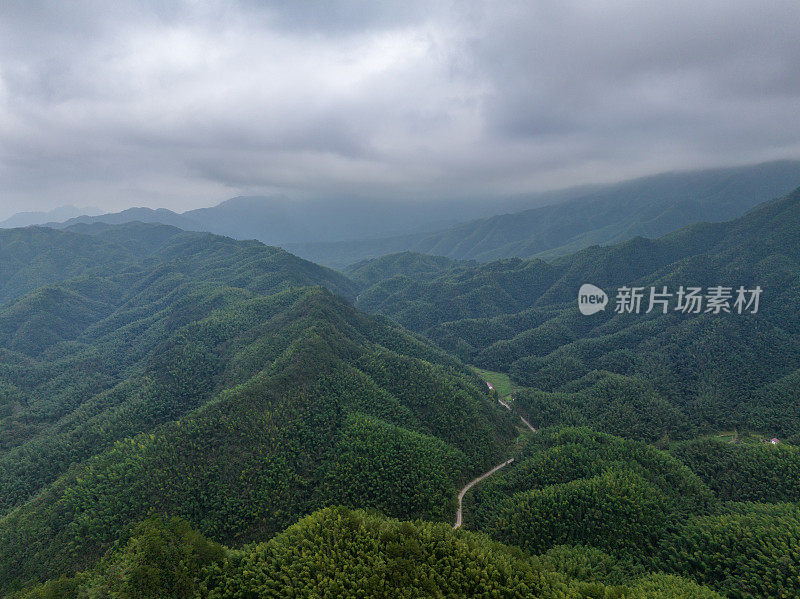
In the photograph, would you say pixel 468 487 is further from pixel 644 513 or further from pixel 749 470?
pixel 749 470

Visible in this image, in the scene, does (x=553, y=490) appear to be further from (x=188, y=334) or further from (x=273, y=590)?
(x=188, y=334)

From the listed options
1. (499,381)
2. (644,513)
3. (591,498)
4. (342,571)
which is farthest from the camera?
(499,381)

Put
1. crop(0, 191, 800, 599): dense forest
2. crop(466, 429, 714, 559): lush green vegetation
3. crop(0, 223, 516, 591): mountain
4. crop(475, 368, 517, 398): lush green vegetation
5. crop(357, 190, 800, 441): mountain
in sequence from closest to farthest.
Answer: crop(0, 191, 800, 599): dense forest < crop(466, 429, 714, 559): lush green vegetation < crop(0, 223, 516, 591): mountain < crop(357, 190, 800, 441): mountain < crop(475, 368, 517, 398): lush green vegetation

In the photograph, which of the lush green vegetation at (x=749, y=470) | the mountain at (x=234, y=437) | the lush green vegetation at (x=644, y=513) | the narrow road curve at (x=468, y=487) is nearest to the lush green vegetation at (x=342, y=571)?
the lush green vegetation at (x=644, y=513)

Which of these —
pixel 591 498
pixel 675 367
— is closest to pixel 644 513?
pixel 591 498

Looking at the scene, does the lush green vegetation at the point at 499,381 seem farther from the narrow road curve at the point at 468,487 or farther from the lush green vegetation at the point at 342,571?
the lush green vegetation at the point at 342,571

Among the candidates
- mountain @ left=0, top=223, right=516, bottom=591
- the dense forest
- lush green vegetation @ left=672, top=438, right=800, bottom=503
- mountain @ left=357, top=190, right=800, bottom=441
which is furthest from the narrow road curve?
lush green vegetation @ left=672, top=438, right=800, bottom=503

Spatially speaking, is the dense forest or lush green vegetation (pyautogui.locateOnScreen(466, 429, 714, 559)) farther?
lush green vegetation (pyautogui.locateOnScreen(466, 429, 714, 559))

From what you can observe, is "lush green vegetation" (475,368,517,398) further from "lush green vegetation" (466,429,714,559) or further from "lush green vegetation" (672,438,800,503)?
"lush green vegetation" (672,438,800,503)
